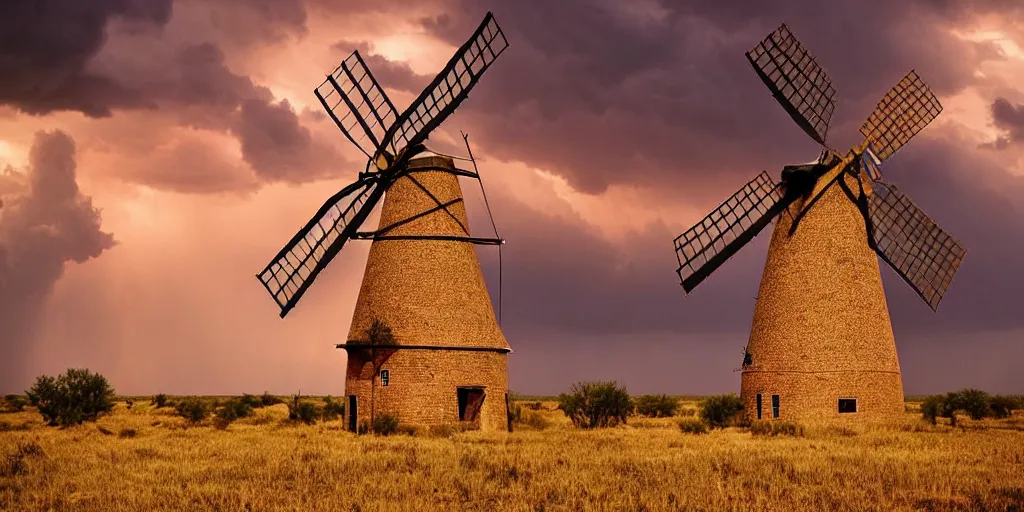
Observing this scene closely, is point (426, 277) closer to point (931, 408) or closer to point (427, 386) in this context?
point (427, 386)

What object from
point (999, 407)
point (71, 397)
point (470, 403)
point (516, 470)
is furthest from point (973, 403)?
point (71, 397)

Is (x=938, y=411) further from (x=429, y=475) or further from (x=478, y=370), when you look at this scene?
(x=429, y=475)

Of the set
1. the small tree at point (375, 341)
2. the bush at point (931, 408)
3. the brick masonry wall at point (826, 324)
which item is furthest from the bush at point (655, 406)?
the small tree at point (375, 341)

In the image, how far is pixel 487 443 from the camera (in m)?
25.4

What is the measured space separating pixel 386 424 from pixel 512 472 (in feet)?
36.8

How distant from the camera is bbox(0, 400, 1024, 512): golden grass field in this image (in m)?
14.7

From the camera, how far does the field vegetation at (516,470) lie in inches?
580

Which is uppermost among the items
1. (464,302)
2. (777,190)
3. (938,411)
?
(777,190)

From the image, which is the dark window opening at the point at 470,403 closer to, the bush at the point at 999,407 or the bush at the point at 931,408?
the bush at the point at 931,408

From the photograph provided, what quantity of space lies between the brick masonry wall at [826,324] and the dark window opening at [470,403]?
29.2 feet

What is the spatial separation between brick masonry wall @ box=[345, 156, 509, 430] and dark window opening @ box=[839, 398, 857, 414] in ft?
34.5

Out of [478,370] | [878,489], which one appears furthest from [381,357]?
[878,489]

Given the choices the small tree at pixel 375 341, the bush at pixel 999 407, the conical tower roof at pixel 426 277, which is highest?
the conical tower roof at pixel 426 277

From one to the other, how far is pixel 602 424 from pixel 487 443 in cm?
1101
